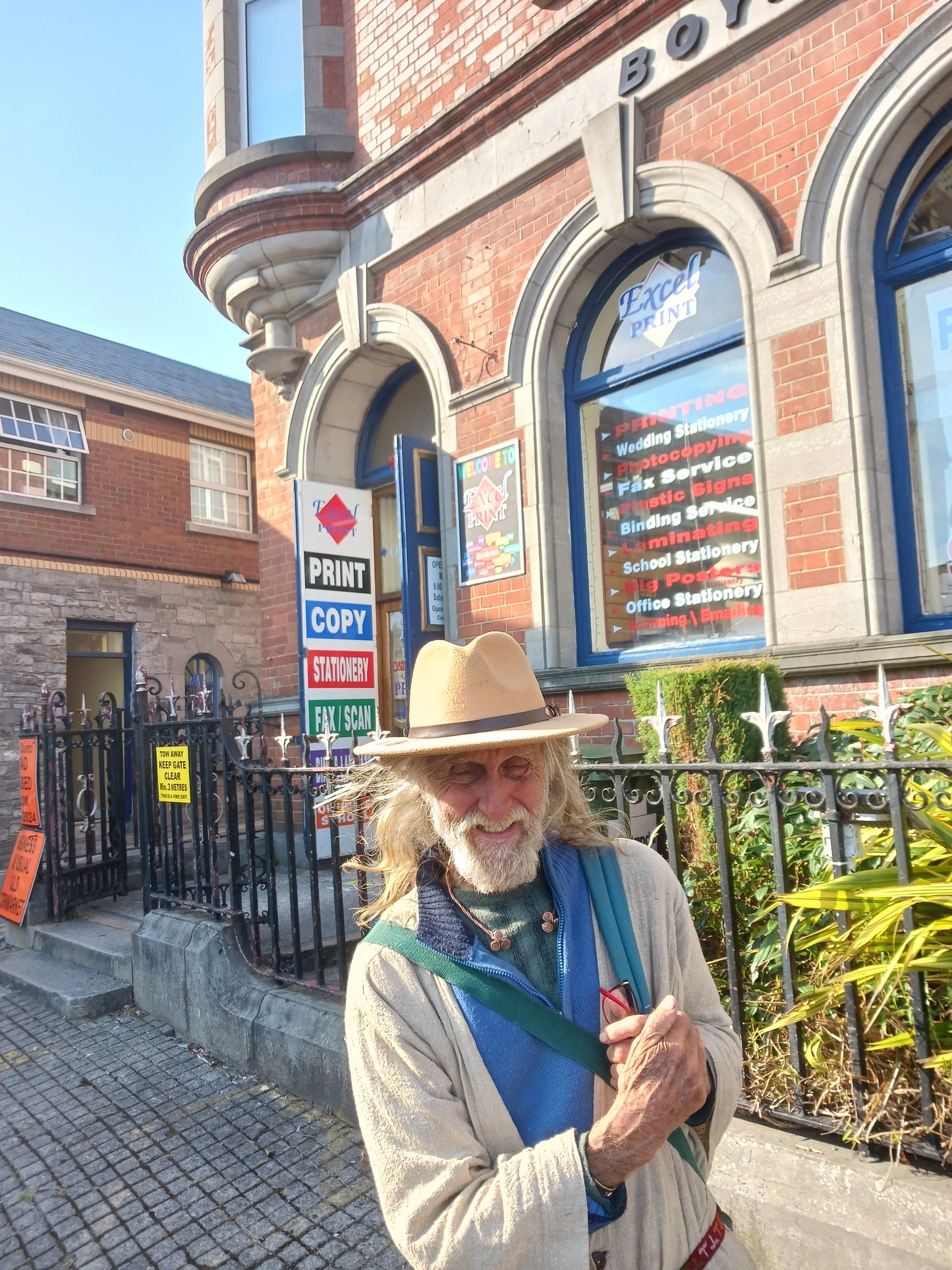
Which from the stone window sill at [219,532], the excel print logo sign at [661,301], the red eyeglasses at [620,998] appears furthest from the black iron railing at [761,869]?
the stone window sill at [219,532]

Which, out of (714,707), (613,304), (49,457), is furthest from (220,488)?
(714,707)

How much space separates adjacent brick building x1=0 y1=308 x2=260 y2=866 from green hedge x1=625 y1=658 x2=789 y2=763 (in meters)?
10.0

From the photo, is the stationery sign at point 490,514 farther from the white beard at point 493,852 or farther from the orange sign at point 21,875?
the white beard at point 493,852

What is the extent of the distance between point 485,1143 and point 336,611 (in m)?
6.21

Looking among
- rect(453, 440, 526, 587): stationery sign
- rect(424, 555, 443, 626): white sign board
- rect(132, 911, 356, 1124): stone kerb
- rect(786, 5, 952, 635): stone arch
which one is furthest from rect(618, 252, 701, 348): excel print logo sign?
rect(132, 911, 356, 1124): stone kerb

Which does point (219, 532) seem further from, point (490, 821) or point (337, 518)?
point (490, 821)

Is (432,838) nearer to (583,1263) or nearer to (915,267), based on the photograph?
(583,1263)

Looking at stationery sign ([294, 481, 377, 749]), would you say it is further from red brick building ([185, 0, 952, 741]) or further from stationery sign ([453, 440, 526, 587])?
stationery sign ([453, 440, 526, 587])

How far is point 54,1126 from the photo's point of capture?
12.8ft

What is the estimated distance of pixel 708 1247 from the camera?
1587 millimetres

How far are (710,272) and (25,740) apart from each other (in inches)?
257

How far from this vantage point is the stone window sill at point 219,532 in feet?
50.2

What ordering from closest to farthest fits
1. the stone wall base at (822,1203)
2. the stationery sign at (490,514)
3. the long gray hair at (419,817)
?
the long gray hair at (419,817)
the stone wall base at (822,1203)
the stationery sign at (490,514)

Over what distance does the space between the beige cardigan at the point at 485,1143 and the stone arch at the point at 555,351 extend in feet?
15.5
